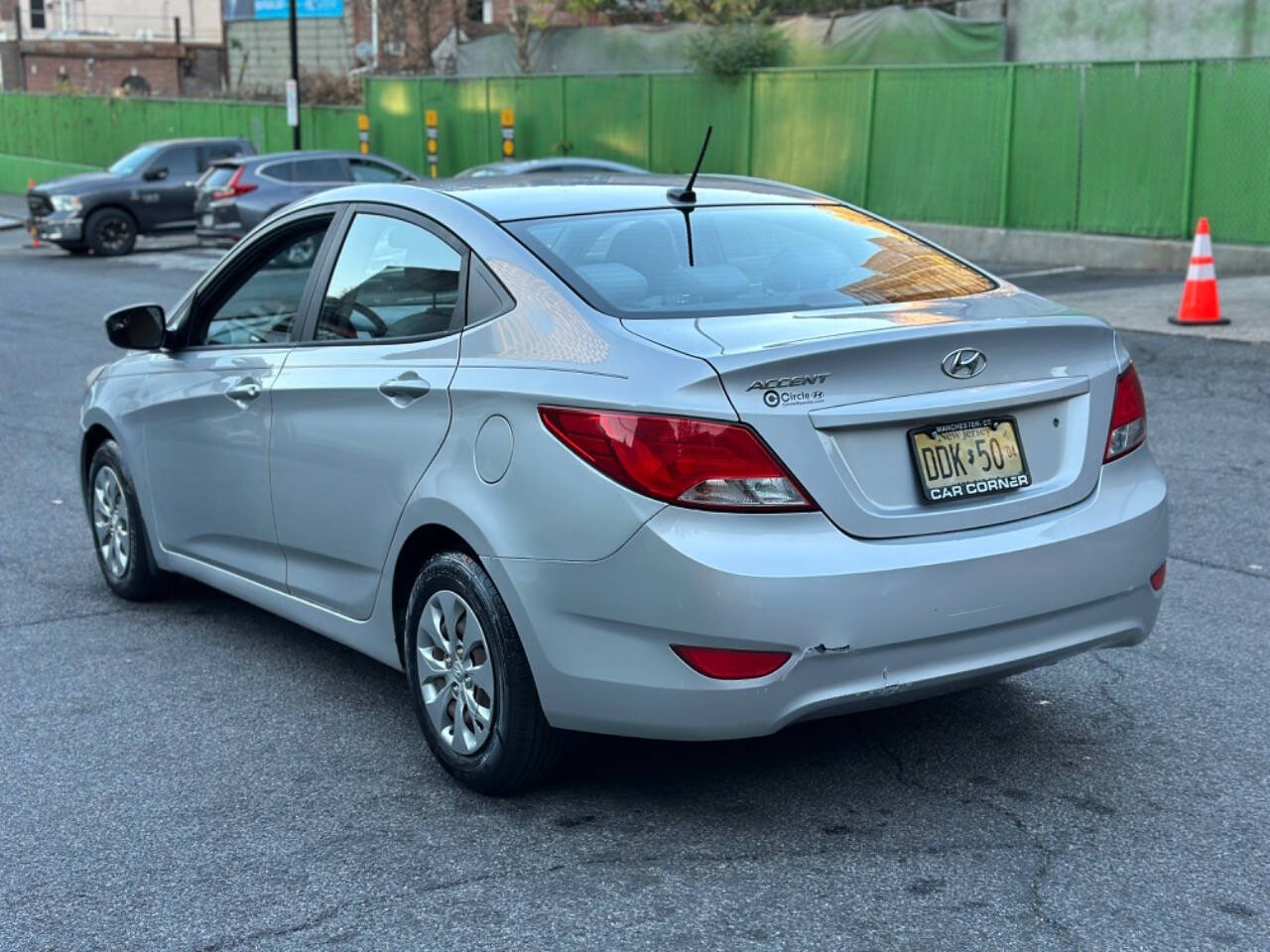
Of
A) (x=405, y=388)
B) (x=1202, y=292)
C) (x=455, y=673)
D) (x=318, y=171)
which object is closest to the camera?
(x=455, y=673)

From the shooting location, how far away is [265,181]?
23.6m

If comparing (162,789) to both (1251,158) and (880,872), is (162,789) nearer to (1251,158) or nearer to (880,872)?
(880,872)

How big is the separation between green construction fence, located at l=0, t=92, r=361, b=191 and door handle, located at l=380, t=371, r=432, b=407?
30319 millimetres

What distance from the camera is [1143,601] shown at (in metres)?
4.42

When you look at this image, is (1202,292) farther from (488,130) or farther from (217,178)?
(488,130)

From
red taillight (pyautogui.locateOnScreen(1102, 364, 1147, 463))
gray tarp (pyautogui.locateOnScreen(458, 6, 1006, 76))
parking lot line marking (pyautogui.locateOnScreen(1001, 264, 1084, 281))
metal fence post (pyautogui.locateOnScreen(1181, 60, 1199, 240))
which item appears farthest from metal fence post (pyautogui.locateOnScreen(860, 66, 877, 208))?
red taillight (pyautogui.locateOnScreen(1102, 364, 1147, 463))


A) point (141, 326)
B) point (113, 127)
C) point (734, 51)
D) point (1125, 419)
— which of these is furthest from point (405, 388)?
point (113, 127)

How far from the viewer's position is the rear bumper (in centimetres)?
379

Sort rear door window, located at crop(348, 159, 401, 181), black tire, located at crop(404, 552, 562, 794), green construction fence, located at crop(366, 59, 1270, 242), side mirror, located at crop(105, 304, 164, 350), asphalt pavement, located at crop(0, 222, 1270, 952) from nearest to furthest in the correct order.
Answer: asphalt pavement, located at crop(0, 222, 1270, 952) → black tire, located at crop(404, 552, 562, 794) → side mirror, located at crop(105, 304, 164, 350) → green construction fence, located at crop(366, 59, 1270, 242) → rear door window, located at crop(348, 159, 401, 181)

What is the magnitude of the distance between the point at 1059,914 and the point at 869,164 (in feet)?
66.3

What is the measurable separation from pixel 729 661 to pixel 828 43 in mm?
22670

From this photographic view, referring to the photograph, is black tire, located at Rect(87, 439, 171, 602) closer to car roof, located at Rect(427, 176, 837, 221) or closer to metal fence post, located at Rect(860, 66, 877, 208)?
car roof, located at Rect(427, 176, 837, 221)

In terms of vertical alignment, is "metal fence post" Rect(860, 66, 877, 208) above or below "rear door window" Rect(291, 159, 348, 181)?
above

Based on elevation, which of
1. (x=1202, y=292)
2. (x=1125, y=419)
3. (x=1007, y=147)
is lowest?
(x=1202, y=292)
